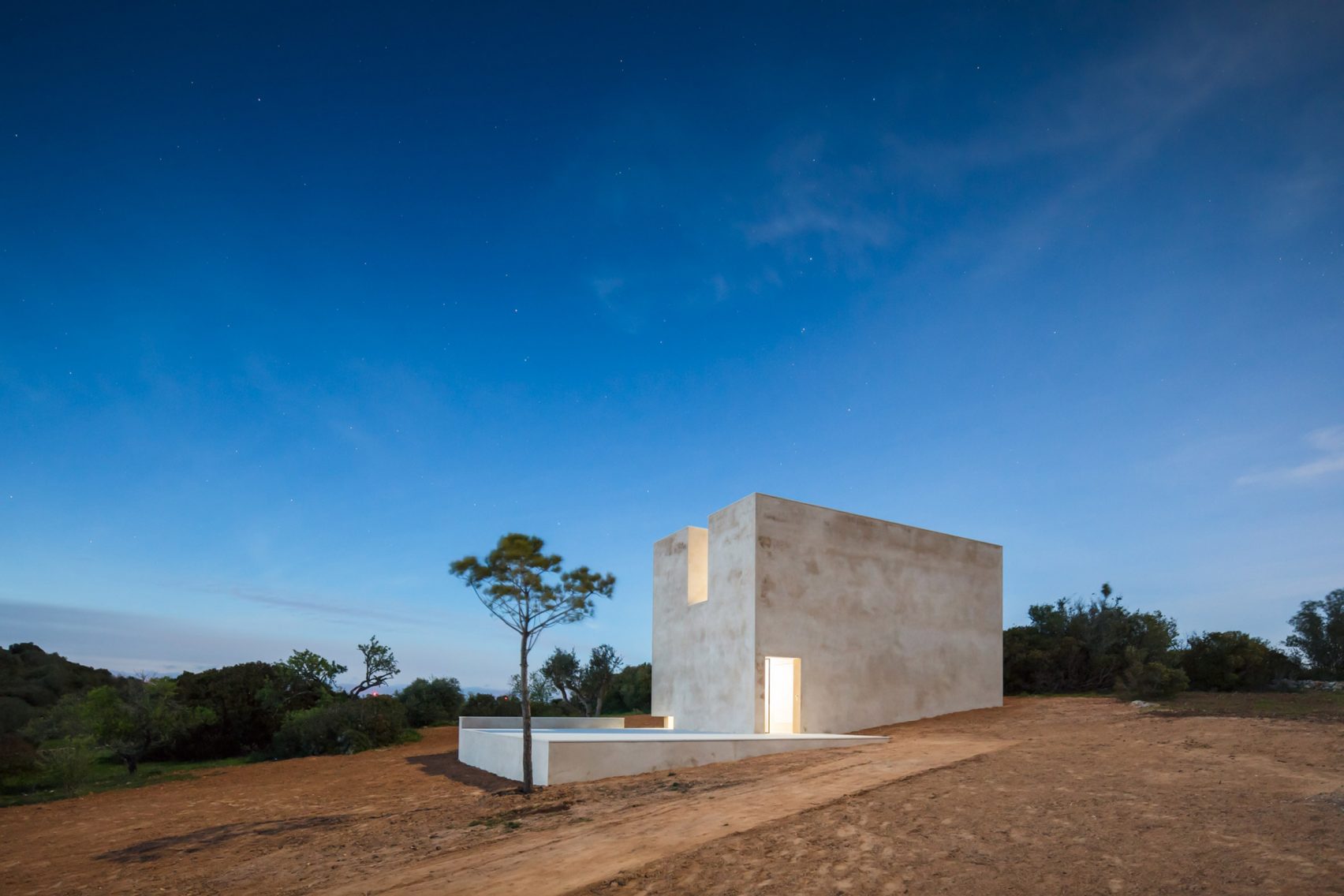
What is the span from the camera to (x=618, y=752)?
40.4 feet

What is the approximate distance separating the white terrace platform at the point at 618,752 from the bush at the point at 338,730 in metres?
6.80

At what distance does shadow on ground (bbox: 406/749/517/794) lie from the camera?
1276 centimetres

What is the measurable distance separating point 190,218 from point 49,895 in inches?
442

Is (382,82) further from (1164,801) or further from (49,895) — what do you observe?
(1164,801)

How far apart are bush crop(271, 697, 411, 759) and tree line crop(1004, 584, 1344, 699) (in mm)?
20336

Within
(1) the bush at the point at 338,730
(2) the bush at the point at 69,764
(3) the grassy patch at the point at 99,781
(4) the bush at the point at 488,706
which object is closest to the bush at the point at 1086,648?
(4) the bush at the point at 488,706

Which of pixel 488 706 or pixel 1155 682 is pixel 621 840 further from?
pixel 488 706

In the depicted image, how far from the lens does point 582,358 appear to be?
69.7 ft

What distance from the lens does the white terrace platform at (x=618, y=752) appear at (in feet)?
38.7

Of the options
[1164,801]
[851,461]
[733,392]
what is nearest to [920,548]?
[851,461]

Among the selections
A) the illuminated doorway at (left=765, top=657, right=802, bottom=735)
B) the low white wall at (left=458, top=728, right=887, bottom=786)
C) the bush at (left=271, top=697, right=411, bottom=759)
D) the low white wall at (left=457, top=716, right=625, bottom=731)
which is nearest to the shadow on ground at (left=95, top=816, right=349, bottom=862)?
the low white wall at (left=458, top=728, right=887, bottom=786)

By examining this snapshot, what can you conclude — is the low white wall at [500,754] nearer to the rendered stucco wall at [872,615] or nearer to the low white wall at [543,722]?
the low white wall at [543,722]

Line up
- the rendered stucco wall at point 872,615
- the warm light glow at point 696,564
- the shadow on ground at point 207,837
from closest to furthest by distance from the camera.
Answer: the shadow on ground at point 207,837
the rendered stucco wall at point 872,615
the warm light glow at point 696,564

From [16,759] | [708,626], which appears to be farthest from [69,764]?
[708,626]
